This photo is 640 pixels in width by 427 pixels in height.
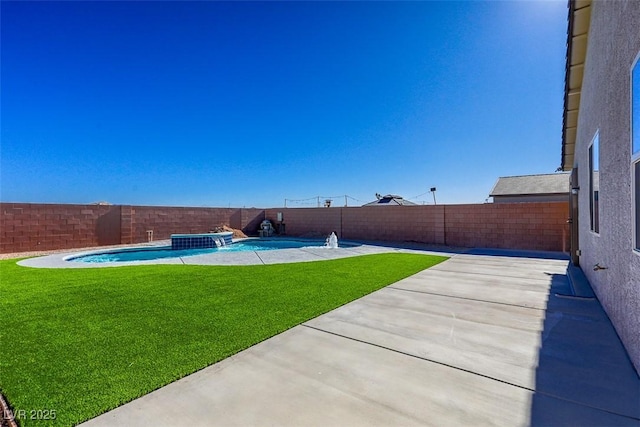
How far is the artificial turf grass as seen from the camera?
93.5 inches

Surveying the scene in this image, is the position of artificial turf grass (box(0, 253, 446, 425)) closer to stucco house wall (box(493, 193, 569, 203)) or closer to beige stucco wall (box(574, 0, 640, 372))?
beige stucco wall (box(574, 0, 640, 372))

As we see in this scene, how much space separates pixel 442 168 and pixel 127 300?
18830mm

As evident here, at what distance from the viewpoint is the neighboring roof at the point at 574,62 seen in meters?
5.47

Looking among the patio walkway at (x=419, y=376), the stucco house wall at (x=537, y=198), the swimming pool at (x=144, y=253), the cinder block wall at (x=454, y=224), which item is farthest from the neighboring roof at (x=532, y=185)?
the patio walkway at (x=419, y=376)

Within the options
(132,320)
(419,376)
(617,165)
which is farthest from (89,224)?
(617,165)

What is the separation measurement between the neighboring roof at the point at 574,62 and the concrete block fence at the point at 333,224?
11.6ft

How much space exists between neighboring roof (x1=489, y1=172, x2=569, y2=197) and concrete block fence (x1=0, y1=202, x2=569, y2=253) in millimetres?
11579

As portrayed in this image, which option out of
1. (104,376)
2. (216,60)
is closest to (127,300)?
(104,376)

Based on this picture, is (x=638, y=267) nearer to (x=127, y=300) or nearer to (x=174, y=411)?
(x=174, y=411)

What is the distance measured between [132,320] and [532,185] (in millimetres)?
25649

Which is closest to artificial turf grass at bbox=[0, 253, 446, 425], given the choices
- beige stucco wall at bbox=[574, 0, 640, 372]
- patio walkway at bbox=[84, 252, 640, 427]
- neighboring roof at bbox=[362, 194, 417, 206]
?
patio walkway at bbox=[84, 252, 640, 427]

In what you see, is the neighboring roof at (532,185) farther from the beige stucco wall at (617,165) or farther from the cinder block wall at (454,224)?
the beige stucco wall at (617,165)

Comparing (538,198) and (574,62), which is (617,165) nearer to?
(574,62)

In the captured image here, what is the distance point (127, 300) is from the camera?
15.9 ft
